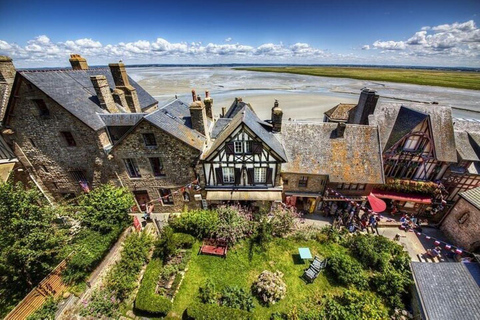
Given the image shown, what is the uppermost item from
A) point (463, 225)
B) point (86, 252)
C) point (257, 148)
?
point (257, 148)

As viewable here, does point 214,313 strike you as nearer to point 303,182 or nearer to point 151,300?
point 151,300

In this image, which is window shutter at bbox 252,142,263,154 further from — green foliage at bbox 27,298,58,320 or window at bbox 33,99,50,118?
window at bbox 33,99,50,118

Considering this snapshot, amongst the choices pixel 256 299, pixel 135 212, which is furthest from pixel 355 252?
pixel 135 212

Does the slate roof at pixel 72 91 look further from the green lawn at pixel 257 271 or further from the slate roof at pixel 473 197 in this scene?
the slate roof at pixel 473 197

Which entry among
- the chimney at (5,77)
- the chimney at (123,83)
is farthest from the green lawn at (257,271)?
the chimney at (5,77)

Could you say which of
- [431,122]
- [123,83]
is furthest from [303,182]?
[123,83]

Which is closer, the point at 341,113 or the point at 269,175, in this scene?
the point at 269,175
